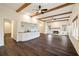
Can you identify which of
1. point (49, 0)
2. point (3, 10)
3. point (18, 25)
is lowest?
point (18, 25)

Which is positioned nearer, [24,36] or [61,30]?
[24,36]

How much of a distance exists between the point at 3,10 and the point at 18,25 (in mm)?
1832

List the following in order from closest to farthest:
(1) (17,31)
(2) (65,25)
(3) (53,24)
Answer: (1) (17,31)
(2) (65,25)
(3) (53,24)

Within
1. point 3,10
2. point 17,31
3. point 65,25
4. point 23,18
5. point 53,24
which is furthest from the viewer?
point 53,24

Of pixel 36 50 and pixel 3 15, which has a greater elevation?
pixel 3 15

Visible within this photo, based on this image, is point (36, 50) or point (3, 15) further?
point (3, 15)

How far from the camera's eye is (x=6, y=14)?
200 inches

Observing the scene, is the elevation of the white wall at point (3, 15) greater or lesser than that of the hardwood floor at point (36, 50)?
greater

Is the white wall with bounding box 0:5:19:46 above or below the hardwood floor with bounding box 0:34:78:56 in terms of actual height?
above

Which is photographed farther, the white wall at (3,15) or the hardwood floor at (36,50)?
the white wall at (3,15)

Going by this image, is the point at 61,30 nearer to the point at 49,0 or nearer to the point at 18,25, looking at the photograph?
the point at 18,25

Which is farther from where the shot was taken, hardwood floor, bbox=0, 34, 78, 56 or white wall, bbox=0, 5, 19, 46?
white wall, bbox=0, 5, 19, 46

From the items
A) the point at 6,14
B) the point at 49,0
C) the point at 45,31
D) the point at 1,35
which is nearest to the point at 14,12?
the point at 6,14

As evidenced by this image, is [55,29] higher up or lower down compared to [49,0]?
lower down
